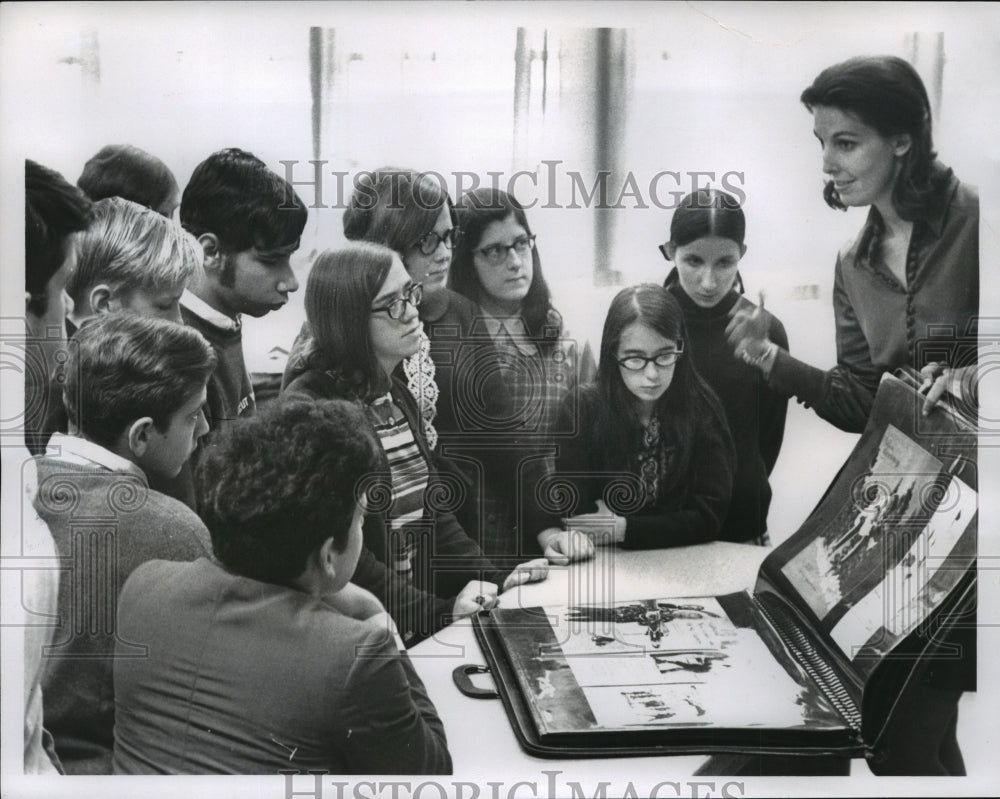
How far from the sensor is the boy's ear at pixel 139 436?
1957 millimetres

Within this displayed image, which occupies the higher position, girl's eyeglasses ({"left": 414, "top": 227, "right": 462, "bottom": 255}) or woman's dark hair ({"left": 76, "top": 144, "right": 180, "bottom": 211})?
woman's dark hair ({"left": 76, "top": 144, "right": 180, "bottom": 211})

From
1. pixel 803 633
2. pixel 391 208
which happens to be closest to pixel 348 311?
pixel 391 208

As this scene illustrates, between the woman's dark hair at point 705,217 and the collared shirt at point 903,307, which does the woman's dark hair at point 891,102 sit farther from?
the woman's dark hair at point 705,217

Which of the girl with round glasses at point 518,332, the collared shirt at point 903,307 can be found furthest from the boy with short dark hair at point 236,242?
the collared shirt at point 903,307

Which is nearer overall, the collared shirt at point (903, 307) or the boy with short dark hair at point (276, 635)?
the boy with short dark hair at point (276, 635)

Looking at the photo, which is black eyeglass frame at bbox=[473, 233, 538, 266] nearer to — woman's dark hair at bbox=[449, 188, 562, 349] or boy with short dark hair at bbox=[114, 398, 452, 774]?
woman's dark hair at bbox=[449, 188, 562, 349]

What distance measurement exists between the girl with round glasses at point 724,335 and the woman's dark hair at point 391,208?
46 centimetres

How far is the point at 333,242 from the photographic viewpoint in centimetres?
197

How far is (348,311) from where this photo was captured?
6.46 ft

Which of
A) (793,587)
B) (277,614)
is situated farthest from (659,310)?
(277,614)

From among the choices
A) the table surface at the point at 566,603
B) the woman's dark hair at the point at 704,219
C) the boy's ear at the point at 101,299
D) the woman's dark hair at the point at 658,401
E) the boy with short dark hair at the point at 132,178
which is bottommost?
the table surface at the point at 566,603

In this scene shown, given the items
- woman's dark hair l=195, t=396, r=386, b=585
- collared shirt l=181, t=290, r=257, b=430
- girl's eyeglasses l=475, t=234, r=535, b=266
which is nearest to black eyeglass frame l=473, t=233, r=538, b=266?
girl's eyeglasses l=475, t=234, r=535, b=266

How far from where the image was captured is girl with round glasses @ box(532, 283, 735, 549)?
6.54ft

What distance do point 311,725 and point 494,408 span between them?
67 cm
